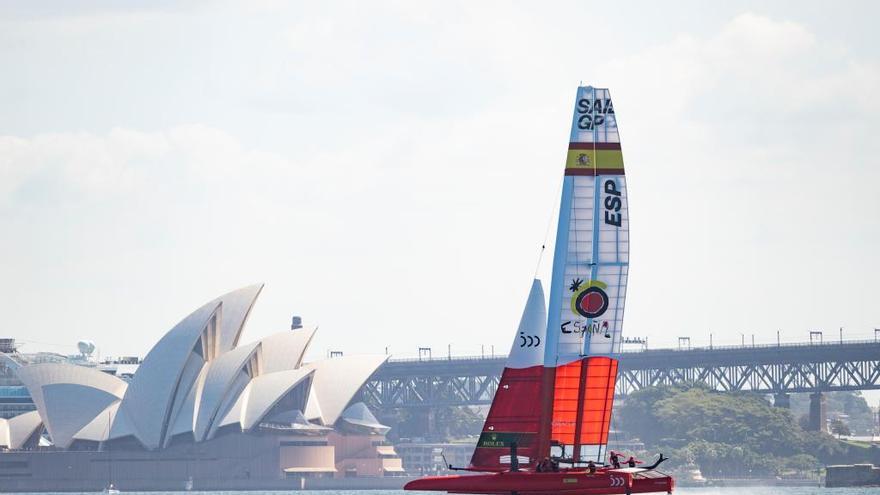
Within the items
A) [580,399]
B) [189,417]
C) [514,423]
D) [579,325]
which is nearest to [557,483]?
[514,423]

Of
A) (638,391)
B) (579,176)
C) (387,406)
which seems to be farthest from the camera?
(387,406)

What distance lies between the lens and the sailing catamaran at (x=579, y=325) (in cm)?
4888

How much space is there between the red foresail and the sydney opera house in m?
77.8

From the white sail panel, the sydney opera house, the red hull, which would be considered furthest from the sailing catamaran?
the sydney opera house

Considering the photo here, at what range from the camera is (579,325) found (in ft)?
161

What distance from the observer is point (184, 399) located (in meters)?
131

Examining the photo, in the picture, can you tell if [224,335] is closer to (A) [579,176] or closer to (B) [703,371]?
(B) [703,371]

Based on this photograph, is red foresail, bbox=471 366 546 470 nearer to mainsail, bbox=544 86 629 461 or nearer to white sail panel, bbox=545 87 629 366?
mainsail, bbox=544 86 629 461

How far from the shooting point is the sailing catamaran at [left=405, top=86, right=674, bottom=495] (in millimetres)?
48875

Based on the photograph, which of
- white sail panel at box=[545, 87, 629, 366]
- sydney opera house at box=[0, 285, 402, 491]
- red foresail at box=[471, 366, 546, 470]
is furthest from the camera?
sydney opera house at box=[0, 285, 402, 491]

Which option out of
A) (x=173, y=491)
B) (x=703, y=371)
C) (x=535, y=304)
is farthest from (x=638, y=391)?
(x=535, y=304)

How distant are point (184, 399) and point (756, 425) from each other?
57159mm

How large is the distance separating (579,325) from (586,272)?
1501 millimetres

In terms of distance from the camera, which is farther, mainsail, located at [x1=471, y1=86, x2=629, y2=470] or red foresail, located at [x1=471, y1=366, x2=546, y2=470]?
red foresail, located at [x1=471, y1=366, x2=546, y2=470]
